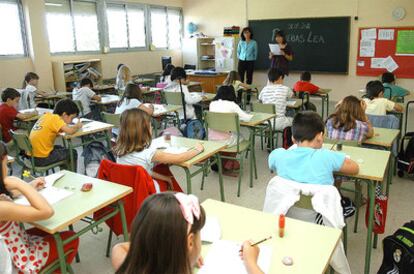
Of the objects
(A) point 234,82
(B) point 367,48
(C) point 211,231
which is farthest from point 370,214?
(B) point 367,48

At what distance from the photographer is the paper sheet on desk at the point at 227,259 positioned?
1.38 metres

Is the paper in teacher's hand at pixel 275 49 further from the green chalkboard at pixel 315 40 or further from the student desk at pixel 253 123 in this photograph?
the student desk at pixel 253 123

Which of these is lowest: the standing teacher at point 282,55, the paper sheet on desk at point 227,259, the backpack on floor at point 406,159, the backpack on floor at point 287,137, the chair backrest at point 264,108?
the backpack on floor at point 406,159

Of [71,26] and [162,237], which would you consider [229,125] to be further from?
[71,26]

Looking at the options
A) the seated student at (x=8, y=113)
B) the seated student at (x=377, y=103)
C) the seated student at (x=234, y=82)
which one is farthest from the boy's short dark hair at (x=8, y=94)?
the seated student at (x=377, y=103)

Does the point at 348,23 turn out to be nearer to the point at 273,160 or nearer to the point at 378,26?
the point at 378,26

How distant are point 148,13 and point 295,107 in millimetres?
6004

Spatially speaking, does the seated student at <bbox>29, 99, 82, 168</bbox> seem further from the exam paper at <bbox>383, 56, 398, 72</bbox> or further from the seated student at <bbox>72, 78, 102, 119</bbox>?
the exam paper at <bbox>383, 56, 398, 72</bbox>

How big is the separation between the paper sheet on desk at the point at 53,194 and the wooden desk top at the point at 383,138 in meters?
2.53

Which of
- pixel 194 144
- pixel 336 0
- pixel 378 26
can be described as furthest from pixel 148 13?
pixel 194 144

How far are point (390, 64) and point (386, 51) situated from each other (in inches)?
11.5

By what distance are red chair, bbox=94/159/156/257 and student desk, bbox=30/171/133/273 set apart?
100 millimetres

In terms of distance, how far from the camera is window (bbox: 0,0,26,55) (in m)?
6.98

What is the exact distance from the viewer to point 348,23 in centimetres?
828
